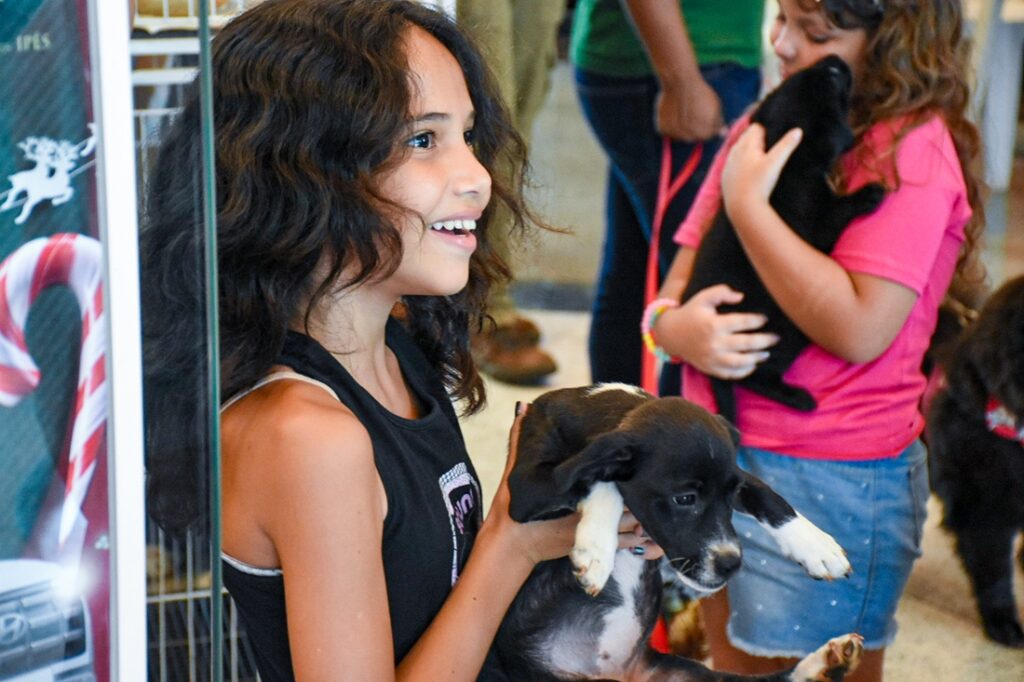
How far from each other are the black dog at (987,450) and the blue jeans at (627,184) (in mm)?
585

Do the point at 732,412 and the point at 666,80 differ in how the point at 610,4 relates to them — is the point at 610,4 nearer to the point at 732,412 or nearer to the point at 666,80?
the point at 666,80

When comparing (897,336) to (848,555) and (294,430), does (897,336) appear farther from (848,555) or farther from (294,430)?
(294,430)

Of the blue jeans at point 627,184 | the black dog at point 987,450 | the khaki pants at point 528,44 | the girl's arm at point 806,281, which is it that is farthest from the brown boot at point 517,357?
the girl's arm at point 806,281

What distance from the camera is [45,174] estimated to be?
2.38 ft

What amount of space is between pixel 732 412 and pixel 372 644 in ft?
2.63

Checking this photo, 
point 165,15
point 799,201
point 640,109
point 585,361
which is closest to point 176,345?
point 165,15

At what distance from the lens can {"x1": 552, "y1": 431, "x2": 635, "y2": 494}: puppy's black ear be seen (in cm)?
102

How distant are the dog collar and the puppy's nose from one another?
1209 mm

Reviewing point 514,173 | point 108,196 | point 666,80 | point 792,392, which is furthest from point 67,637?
point 666,80

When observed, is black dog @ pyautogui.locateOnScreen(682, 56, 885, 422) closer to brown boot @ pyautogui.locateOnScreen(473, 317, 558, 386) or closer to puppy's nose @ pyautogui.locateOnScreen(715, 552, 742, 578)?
puppy's nose @ pyautogui.locateOnScreen(715, 552, 742, 578)

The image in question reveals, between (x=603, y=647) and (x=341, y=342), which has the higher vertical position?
(x=341, y=342)

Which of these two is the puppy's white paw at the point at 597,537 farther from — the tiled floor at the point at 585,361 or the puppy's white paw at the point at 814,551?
the tiled floor at the point at 585,361

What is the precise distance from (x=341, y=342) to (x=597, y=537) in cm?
31

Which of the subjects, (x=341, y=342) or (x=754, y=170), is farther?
(x=754, y=170)
